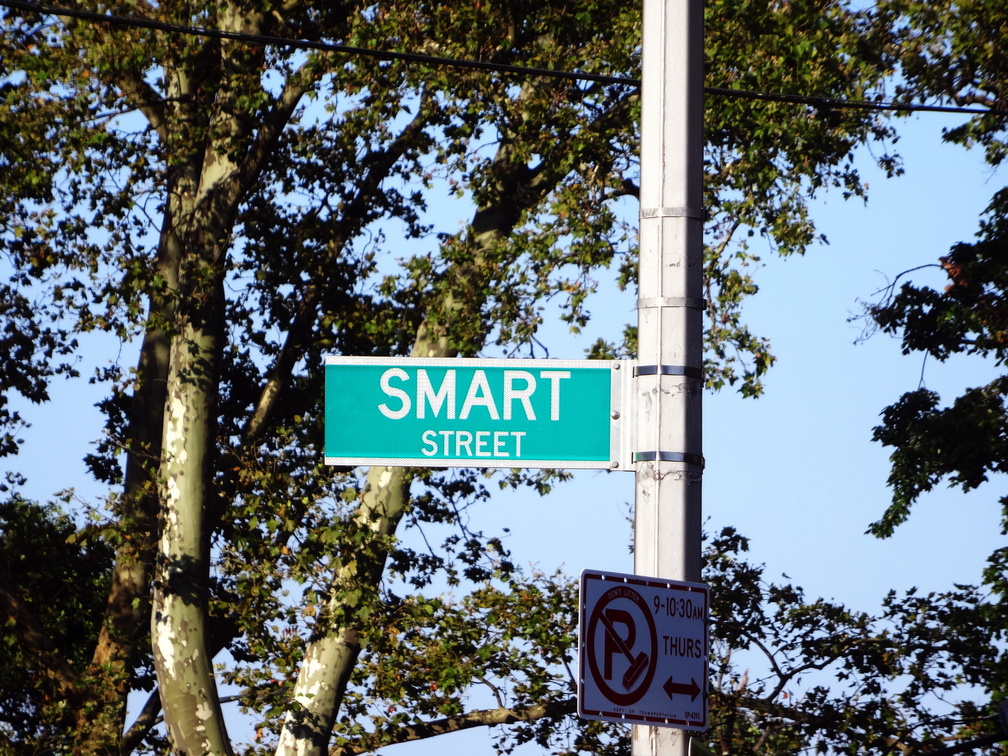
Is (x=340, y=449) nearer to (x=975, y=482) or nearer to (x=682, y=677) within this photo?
(x=682, y=677)

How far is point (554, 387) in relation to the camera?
430 centimetres

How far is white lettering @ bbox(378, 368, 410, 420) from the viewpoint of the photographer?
4.33m

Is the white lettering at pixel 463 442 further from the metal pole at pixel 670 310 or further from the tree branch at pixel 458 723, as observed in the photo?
the tree branch at pixel 458 723

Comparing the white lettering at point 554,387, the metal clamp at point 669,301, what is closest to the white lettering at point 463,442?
the white lettering at point 554,387

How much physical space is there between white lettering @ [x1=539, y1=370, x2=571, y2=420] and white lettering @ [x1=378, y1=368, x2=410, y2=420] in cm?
46

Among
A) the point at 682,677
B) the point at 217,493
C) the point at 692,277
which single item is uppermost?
the point at 217,493

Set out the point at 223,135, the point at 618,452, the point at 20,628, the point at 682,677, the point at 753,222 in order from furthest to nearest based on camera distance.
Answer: the point at 20,628 < the point at 223,135 < the point at 753,222 < the point at 618,452 < the point at 682,677

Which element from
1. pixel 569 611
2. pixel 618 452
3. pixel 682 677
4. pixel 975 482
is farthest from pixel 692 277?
pixel 975 482

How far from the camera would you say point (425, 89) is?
13.8m

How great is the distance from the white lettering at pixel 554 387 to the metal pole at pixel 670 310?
0.27 m

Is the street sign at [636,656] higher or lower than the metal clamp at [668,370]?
lower

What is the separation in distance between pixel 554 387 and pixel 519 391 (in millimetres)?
119

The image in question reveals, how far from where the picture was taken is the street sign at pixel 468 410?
4270mm

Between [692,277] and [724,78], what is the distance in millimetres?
8545
